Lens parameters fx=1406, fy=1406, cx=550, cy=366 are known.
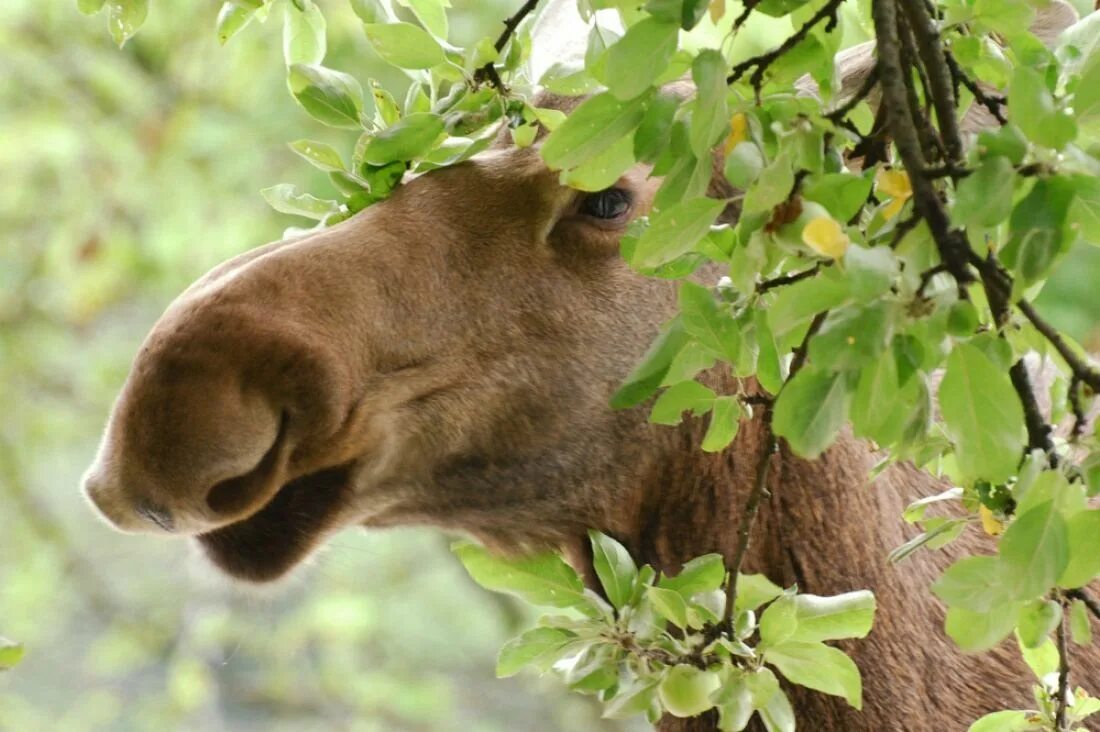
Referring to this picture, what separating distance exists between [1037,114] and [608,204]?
2.54 ft

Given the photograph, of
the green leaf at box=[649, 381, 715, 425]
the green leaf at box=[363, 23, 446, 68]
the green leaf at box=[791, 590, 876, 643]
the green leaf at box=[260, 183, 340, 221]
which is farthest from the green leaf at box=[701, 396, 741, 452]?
the green leaf at box=[260, 183, 340, 221]

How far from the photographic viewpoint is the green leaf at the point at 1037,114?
628mm

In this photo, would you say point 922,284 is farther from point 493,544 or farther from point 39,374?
point 39,374

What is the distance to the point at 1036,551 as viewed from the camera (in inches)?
26.4

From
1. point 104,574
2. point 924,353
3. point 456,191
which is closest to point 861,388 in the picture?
point 924,353

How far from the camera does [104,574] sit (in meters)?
4.75

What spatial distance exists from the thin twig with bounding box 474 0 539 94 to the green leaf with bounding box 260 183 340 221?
0.22 metres

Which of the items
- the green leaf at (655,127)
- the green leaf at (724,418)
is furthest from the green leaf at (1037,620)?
the green leaf at (655,127)

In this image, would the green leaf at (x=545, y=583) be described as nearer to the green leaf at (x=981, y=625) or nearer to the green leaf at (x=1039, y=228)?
the green leaf at (x=981, y=625)

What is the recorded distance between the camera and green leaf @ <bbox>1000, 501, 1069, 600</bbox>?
2.19ft

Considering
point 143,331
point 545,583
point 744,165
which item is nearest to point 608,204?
point 545,583

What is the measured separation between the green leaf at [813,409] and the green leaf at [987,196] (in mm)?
98

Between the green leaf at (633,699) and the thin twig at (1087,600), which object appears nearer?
the thin twig at (1087,600)

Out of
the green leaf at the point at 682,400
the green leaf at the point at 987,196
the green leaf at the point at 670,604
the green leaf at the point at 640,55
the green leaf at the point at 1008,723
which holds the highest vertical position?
the green leaf at the point at 640,55
